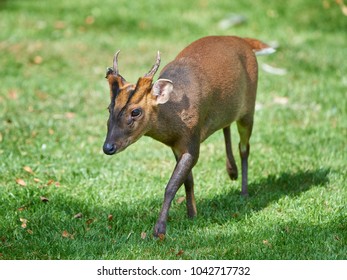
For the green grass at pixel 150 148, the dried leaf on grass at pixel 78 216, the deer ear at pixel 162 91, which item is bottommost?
the green grass at pixel 150 148

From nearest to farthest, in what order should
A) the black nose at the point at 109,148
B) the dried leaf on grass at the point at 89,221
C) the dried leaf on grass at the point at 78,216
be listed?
the black nose at the point at 109,148
the dried leaf on grass at the point at 89,221
the dried leaf on grass at the point at 78,216

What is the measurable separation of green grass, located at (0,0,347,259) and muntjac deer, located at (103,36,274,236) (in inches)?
16.8

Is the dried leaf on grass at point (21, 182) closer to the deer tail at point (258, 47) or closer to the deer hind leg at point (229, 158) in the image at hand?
the deer hind leg at point (229, 158)

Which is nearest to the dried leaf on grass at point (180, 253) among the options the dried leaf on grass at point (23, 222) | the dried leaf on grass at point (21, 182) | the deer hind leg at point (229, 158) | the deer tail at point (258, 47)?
the dried leaf on grass at point (23, 222)

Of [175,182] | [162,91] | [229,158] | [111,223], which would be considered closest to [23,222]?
[111,223]

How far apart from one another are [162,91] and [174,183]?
27.4 inches

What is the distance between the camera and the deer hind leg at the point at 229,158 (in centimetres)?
688

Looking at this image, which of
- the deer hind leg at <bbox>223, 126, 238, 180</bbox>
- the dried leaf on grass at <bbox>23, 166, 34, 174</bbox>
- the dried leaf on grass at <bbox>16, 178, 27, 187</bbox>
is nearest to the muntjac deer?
the deer hind leg at <bbox>223, 126, 238, 180</bbox>

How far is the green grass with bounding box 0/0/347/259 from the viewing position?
5.54m

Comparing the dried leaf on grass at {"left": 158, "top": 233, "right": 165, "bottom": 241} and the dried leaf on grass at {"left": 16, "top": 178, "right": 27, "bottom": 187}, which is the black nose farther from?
the dried leaf on grass at {"left": 16, "top": 178, "right": 27, "bottom": 187}

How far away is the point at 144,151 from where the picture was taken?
7.87 metres

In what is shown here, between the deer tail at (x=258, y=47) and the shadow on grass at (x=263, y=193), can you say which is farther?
the deer tail at (x=258, y=47)

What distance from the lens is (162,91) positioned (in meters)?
5.44

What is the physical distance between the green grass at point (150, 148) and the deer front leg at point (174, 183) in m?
0.12
